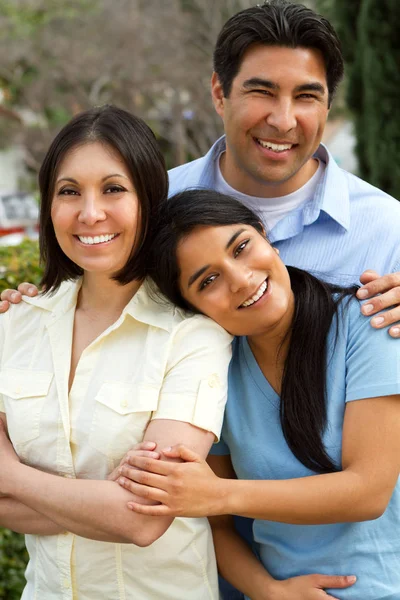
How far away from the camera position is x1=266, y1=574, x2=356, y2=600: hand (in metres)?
2.11

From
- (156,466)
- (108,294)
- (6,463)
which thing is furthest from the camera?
(108,294)

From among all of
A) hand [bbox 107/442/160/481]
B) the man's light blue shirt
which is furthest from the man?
hand [bbox 107/442/160/481]

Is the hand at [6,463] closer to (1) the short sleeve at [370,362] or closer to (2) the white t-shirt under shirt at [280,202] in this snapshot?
(1) the short sleeve at [370,362]

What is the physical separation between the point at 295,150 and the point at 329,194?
227 mm

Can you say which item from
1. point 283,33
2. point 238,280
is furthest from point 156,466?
point 283,33

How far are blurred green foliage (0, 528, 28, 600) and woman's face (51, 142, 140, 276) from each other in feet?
6.44

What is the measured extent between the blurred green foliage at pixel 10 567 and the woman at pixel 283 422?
5.49 feet

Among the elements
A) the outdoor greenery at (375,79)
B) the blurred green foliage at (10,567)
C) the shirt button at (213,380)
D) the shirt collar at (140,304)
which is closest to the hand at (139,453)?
the shirt button at (213,380)

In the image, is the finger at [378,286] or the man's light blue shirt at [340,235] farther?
the man's light blue shirt at [340,235]

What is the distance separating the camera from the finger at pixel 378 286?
7.43 ft

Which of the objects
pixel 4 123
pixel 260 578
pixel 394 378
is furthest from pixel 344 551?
pixel 4 123

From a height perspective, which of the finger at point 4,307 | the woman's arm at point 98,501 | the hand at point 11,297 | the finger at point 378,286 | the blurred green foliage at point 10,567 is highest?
the finger at point 378,286

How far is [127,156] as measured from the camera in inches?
86.6

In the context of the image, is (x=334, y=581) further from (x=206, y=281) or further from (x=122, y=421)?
(x=206, y=281)
